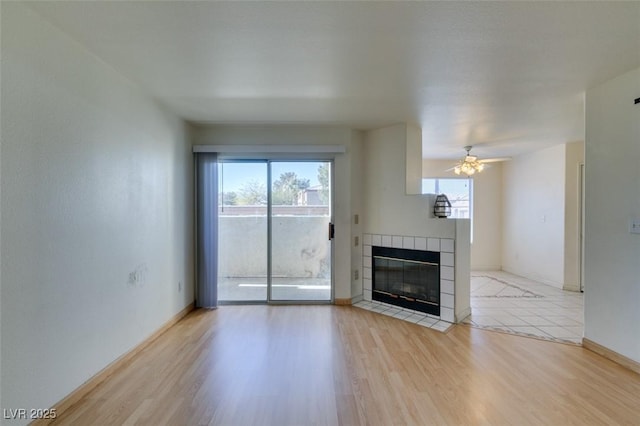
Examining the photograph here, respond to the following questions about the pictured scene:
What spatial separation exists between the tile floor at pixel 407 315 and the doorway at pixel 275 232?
1.77 feet

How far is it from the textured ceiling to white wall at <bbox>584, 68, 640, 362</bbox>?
0.17 m

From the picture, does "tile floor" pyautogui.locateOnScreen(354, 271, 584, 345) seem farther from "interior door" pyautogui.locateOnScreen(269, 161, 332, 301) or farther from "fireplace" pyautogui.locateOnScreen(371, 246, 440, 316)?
"interior door" pyautogui.locateOnScreen(269, 161, 332, 301)

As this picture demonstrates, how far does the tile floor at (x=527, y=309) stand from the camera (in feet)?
9.66

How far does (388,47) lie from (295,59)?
643mm

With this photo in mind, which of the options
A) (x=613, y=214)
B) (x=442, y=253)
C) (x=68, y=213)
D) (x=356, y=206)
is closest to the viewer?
(x=68, y=213)

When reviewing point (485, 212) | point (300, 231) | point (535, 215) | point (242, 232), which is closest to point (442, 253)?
point (300, 231)

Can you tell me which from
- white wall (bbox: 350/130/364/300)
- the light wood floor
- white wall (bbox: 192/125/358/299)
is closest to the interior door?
white wall (bbox: 192/125/358/299)

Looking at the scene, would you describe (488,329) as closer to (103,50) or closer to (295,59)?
(295,59)

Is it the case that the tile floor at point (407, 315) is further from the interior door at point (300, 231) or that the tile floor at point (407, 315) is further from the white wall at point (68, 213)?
the white wall at point (68, 213)

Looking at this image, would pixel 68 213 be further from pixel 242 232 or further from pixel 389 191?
pixel 389 191

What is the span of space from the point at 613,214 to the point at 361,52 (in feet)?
8.20

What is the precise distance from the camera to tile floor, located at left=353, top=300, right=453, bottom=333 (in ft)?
10.2

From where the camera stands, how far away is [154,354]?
8.08 feet

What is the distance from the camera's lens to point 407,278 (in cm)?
363
